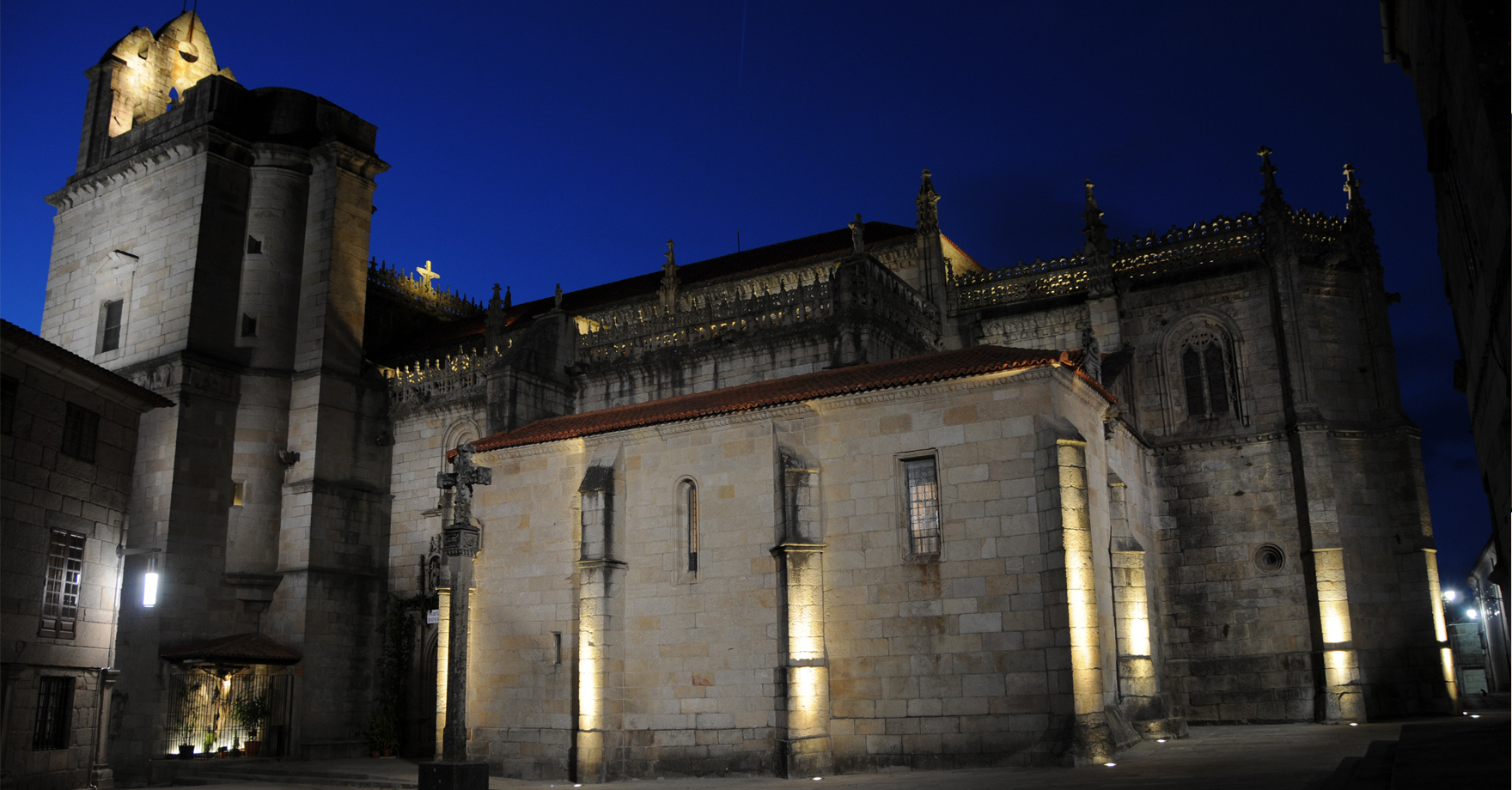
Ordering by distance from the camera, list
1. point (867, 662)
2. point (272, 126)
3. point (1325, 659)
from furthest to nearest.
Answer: point (272, 126) → point (1325, 659) → point (867, 662)

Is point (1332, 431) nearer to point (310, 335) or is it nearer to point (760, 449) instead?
point (760, 449)

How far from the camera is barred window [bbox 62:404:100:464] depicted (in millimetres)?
21531

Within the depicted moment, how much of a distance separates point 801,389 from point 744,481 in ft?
7.21

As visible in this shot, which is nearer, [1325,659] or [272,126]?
[1325,659]

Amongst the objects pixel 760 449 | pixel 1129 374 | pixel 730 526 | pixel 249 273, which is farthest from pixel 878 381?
pixel 249 273

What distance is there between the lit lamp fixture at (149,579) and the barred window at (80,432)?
6.80 meters

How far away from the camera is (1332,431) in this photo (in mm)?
27219

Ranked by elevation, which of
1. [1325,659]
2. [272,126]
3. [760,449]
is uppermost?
[272,126]

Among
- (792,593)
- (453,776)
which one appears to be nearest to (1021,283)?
(792,593)

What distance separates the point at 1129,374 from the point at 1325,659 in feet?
27.8

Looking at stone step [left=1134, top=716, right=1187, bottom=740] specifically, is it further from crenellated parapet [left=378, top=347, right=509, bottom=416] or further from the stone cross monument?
crenellated parapet [left=378, top=347, right=509, bottom=416]

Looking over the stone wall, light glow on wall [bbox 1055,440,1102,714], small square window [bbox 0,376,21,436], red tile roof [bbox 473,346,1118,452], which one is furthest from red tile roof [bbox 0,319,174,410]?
light glow on wall [bbox 1055,440,1102,714]

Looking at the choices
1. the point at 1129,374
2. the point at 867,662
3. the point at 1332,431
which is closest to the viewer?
the point at 867,662

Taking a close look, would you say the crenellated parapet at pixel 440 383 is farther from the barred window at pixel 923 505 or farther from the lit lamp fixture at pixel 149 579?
the barred window at pixel 923 505
